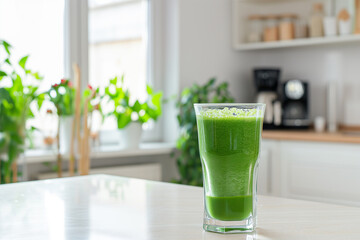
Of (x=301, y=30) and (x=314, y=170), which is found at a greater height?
(x=301, y=30)

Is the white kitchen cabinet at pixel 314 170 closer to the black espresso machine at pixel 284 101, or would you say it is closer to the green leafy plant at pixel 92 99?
the black espresso machine at pixel 284 101

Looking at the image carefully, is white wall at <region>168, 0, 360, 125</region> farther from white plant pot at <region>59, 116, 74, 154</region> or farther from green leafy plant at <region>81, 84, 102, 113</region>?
white plant pot at <region>59, 116, 74, 154</region>

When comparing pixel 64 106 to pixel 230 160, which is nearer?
pixel 230 160

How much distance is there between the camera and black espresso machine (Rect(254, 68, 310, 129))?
3619 millimetres

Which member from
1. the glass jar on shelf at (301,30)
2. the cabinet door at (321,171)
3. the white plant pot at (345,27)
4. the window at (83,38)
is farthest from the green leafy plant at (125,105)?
the white plant pot at (345,27)

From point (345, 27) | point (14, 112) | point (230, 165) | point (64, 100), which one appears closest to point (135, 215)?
point (230, 165)

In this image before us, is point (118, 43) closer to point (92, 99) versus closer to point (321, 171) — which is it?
point (92, 99)

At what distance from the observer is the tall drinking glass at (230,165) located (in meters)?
0.78

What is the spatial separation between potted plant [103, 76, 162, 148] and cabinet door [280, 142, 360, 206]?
857 mm

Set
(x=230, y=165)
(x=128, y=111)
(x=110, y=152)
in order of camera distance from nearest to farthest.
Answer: (x=230, y=165), (x=110, y=152), (x=128, y=111)

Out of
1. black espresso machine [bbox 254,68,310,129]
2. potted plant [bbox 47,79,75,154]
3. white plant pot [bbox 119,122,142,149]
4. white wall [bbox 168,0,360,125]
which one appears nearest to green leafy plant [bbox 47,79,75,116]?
potted plant [bbox 47,79,75,154]

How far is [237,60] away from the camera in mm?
3934

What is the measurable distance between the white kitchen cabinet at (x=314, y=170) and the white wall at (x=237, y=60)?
25.6 inches

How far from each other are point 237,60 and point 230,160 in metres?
3.20
